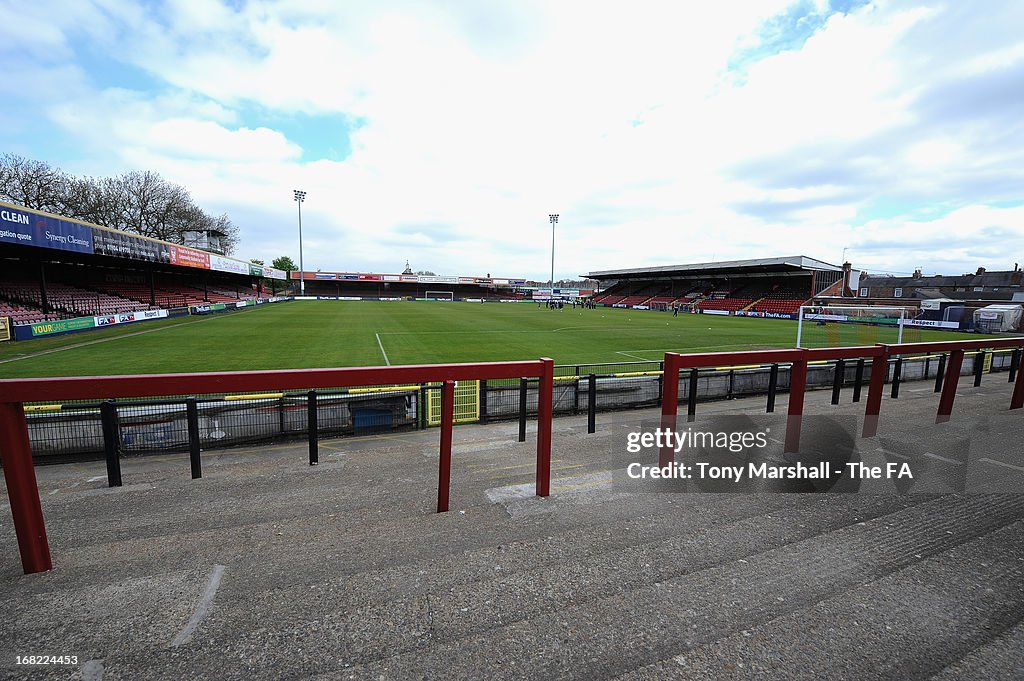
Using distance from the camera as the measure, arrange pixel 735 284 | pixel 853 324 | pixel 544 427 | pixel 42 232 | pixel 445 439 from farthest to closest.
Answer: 1. pixel 735 284
2. pixel 853 324
3. pixel 42 232
4. pixel 544 427
5. pixel 445 439

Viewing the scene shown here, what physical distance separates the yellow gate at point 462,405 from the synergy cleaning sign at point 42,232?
2131cm

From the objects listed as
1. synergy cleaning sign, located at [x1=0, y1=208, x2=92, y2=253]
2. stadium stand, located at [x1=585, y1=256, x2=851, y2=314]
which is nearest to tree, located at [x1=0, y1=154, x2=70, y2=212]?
synergy cleaning sign, located at [x1=0, y1=208, x2=92, y2=253]

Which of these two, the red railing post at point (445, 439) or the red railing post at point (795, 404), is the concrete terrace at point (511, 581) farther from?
the red railing post at point (795, 404)

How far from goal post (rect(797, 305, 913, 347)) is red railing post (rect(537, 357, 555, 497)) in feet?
84.8

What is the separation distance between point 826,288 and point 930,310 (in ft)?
66.5

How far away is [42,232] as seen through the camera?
19.3 metres

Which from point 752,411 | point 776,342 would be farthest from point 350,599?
point 776,342

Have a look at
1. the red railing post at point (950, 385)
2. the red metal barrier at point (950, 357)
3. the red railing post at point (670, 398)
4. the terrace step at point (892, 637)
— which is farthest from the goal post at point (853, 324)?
the terrace step at point (892, 637)

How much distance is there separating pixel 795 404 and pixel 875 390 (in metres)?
1.82

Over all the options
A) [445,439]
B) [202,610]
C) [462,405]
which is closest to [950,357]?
[462,405]

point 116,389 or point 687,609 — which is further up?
point 116,389

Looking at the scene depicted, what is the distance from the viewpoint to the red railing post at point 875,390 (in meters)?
5.99

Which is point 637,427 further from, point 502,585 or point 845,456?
point 502,585

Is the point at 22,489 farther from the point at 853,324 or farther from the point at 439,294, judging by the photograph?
the point at 439,294
